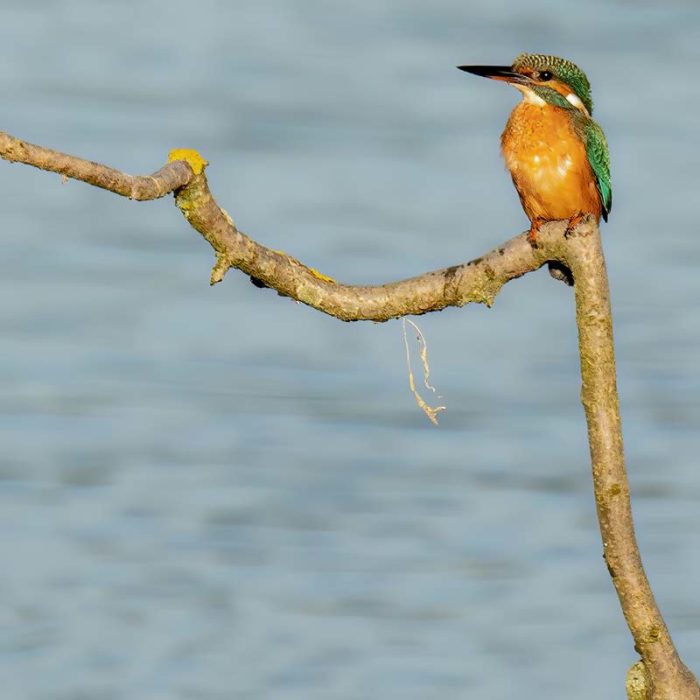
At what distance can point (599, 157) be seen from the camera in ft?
19.5

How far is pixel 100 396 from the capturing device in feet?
35.4

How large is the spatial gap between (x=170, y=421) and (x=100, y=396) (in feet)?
1.53

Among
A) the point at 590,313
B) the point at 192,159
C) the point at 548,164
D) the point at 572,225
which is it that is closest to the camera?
the point at 192,159

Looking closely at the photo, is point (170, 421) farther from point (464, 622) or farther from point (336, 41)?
point (336, 41)

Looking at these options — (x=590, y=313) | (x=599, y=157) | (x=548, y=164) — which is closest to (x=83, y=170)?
(x=590, y=313)

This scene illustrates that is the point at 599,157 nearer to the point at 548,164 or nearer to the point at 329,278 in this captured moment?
the point at 548,164

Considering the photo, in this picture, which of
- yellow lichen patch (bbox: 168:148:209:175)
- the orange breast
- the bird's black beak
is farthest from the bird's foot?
the bird's black beak

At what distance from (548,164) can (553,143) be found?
0.28ft

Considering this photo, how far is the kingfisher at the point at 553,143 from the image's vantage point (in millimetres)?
5785

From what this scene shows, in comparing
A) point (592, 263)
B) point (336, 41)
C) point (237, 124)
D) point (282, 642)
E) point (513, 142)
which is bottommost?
point (282, 642)

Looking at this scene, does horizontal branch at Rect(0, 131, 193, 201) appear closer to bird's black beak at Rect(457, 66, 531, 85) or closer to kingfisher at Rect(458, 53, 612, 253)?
kingfisher at Rect(458, 53, 612, 253)

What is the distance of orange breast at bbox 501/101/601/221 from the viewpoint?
5.76 m

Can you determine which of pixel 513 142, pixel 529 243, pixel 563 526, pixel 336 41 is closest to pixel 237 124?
pixel 336 41

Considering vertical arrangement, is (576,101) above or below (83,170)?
above
